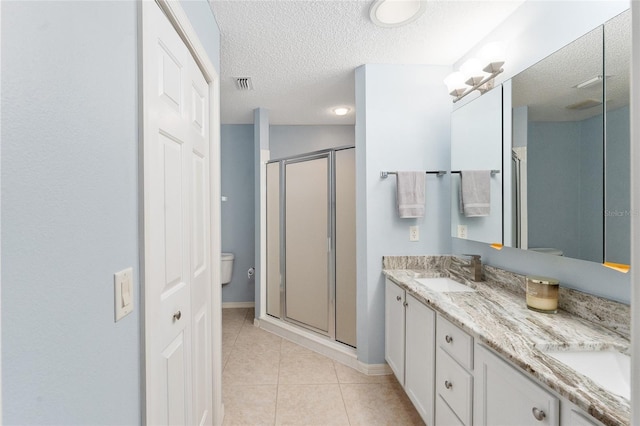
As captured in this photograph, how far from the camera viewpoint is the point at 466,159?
81.4 inches

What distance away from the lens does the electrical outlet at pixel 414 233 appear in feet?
7.65

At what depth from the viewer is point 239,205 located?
3990 millimetres

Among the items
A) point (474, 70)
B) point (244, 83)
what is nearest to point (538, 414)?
point (474, 70)

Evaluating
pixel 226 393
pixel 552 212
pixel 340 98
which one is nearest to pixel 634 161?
pixel 552 212

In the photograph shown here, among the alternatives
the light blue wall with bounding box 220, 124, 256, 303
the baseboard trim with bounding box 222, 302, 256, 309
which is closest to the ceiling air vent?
the light blue wall with bounding box 220, 124, 256, 303

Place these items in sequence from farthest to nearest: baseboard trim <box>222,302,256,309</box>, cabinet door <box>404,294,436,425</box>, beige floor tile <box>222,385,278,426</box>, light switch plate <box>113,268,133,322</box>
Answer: baseboard trim <box>222,302,256,309</box>
beige floor tile <box>222,385,278,426</box>
cabinet door <box>404,294,436,425</box>
light switch plate <box>113,268,133,322</box>

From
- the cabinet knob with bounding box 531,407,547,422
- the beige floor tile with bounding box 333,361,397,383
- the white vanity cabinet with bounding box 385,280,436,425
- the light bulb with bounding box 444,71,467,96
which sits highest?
the light bulb with bounding box 444,71,467,96

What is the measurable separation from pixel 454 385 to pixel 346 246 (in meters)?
1.42

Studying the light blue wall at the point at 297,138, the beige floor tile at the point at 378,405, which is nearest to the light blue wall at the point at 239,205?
the light blue wall at the point at 297,138

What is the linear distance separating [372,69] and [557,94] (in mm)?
1304

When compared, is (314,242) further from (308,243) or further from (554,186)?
(554,186)

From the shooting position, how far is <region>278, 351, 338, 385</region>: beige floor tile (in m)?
2.22

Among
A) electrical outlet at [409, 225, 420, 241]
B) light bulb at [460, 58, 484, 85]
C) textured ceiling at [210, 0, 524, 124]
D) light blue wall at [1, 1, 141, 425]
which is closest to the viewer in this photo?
light blue wall at [1, 1, 141, 425]

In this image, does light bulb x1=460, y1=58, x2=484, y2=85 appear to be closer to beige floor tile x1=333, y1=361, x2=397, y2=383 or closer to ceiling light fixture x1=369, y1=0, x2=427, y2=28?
ceiling light fixture x1=369, y1=0, x2=427, y2=28
